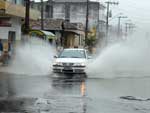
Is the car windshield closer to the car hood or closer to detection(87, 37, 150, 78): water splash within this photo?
the car hood

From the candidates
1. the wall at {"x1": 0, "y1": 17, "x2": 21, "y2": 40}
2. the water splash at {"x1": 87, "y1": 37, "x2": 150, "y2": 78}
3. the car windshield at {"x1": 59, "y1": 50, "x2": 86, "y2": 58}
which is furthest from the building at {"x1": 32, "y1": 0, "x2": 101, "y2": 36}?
the car windshield at {"x1": 59, "y1": 50, "x2": 86, "y2": 58}

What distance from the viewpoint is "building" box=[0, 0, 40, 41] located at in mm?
37938

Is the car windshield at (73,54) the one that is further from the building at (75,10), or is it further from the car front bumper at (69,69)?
the building at (75,10)

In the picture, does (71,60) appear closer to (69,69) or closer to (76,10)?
(69,69)

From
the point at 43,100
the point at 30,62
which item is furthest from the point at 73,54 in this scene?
the point at 43,100

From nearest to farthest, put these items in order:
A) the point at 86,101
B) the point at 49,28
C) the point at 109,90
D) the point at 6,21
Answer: the point at 86,101 → the point at 109,90 → the point at 6,21 → the point at 49,28

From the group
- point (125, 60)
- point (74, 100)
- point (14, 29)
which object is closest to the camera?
point (74, 100)

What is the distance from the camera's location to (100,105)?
14719 mm

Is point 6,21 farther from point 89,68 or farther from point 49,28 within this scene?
point 49,28

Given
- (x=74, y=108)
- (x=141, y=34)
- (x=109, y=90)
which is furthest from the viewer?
(x=141, y=34)

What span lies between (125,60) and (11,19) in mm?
13997

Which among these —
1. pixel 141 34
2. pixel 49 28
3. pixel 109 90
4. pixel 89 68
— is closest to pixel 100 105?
pixel 109 90

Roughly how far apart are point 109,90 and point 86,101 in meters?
4.23

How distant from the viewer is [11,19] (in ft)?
142
